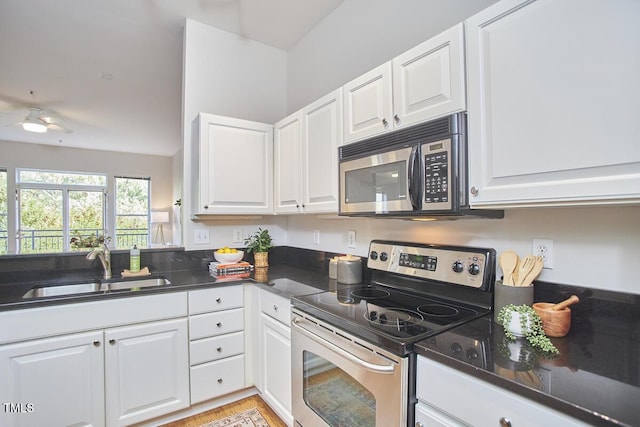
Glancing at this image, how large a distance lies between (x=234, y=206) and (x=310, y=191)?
0.63 metres

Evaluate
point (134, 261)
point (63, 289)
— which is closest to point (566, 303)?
point (134, 261)

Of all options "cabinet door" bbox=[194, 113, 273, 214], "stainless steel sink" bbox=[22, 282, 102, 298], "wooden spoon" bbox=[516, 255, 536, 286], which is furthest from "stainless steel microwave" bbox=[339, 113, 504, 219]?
"stainless steel sink" bbox=[22, 282, 102, 298]

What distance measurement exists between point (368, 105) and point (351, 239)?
0.89 meters

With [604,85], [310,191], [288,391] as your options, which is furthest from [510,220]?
[288,391]

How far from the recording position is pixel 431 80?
128 cm

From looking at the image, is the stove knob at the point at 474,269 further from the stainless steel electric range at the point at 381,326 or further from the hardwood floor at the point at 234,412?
the hardwood floor at the point at 234,412

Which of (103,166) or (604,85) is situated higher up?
(103,166)

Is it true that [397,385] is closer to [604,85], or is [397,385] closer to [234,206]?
[604,85]

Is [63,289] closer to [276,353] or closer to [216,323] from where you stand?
[216,323]

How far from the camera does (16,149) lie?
5.82 m

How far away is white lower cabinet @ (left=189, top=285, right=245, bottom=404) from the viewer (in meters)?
1.93

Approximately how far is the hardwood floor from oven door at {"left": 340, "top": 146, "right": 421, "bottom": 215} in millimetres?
1342

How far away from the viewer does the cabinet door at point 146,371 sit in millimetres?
1708

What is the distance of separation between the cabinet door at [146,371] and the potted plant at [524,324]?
1.69 metres
